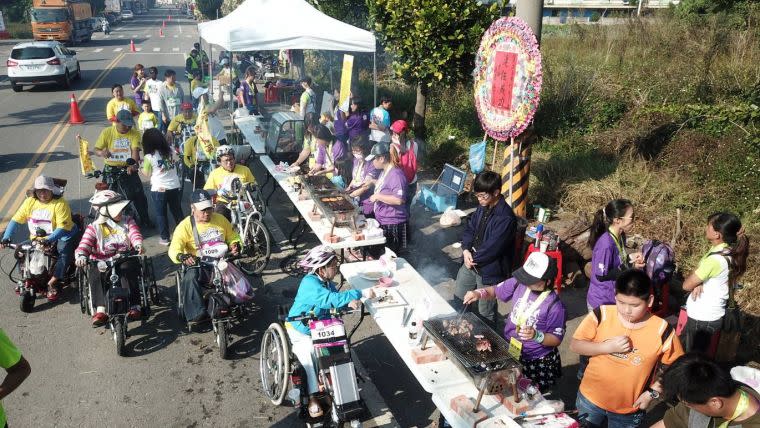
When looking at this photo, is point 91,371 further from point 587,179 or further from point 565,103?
point 565,103

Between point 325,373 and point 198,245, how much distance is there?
2669mm

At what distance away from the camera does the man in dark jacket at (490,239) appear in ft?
19.3

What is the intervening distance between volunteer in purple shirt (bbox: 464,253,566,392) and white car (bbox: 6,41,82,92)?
918 inches

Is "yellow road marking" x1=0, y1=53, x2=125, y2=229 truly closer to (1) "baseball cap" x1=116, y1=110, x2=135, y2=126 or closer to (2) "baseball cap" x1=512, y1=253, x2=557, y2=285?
(1) "baseball cap" x1=116, y1=110, x2=135, y2=126

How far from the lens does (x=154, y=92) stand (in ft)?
49.6

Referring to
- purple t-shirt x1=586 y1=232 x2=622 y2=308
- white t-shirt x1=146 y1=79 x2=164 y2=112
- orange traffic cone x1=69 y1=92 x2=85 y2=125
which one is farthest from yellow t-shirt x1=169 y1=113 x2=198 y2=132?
purple t-shirt x1=586 y1=232 x2=622 y2=308

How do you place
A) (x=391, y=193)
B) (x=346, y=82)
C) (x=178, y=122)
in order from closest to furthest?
(x=391, y=193)
(x=178, y=122)
(x=346, y=82)

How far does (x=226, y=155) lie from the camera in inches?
348

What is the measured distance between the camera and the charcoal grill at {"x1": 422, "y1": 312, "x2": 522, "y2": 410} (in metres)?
4.26

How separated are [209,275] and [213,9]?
56.0m

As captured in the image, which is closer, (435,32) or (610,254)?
(610,254)

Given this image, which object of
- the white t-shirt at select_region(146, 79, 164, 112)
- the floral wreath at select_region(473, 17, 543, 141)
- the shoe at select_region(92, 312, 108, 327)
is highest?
the floral wreath at select_region(473, 17, 543, 141)

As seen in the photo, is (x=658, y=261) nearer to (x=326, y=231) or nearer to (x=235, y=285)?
(x=326, y=231)

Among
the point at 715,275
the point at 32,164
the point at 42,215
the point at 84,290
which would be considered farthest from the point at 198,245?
the point at 32,164
